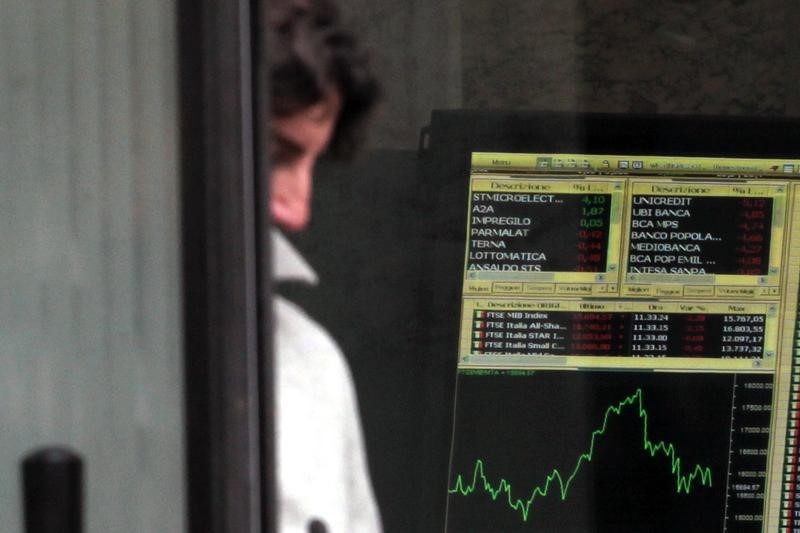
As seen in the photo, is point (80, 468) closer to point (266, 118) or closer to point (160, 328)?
point (160, 328)

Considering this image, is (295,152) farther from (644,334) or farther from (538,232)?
(644,334)

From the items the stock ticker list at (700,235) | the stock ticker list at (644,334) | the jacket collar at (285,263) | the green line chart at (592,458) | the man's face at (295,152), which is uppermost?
the man's face at (295,152)

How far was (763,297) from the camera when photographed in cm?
203

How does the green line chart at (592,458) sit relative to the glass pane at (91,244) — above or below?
below

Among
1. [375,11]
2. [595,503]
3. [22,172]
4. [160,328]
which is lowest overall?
[595,503]

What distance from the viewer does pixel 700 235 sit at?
204 cm

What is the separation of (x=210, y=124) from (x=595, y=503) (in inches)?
50.0

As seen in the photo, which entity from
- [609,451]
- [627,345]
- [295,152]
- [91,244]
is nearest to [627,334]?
[627,345]

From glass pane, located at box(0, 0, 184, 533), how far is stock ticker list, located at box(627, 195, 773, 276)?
45.8 inches

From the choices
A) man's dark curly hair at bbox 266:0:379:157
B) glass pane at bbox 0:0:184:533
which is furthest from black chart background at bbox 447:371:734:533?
glass pane at bbox 0:0:184:533

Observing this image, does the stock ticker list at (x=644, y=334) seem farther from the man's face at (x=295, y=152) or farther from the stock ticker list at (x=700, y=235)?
the man's face at (x=295, y=152)

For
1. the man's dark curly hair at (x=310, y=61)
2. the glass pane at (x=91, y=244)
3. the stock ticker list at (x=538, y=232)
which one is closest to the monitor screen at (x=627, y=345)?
the stock ticker list at (x=538, y=232)

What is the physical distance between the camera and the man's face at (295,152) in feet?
3.45

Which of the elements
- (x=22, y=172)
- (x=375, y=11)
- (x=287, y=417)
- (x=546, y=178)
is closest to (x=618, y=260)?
(x=546, y=178)
